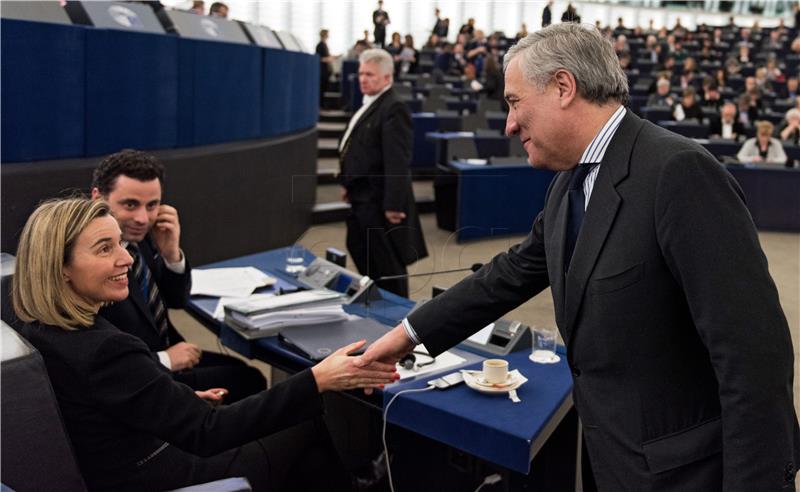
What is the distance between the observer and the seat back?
146 cm

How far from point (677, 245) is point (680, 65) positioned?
644 inches

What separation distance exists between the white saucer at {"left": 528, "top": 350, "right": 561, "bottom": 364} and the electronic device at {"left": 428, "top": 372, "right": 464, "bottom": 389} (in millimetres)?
290

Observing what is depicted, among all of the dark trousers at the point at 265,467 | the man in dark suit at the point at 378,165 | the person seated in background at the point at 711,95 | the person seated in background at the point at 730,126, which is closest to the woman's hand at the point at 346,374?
the dark trousers at the point at 265,467

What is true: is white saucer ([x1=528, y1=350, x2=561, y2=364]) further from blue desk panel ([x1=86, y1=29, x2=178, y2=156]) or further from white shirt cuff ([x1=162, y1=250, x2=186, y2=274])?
blue desk panel ([x1=86, y1=29, x2=178, y2=156])

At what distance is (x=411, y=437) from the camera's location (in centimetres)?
259

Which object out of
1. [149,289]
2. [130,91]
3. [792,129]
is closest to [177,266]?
[149,289]

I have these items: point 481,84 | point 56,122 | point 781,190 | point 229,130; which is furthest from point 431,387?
point 481,84

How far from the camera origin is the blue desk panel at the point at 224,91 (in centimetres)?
526

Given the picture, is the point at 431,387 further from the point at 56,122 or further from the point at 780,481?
the point at 56,122

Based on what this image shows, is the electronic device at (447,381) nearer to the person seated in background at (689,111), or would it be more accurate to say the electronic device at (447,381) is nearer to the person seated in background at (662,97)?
the person seated in background at (689,111)

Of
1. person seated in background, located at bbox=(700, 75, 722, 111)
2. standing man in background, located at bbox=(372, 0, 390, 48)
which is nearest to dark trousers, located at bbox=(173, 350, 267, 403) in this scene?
person seated in background, located at bbox=(700, 75, 722, 111)

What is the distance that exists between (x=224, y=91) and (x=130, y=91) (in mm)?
1036

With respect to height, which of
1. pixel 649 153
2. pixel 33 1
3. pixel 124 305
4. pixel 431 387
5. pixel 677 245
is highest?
pixel 33 1

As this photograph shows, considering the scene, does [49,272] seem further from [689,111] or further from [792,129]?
[689,111]
